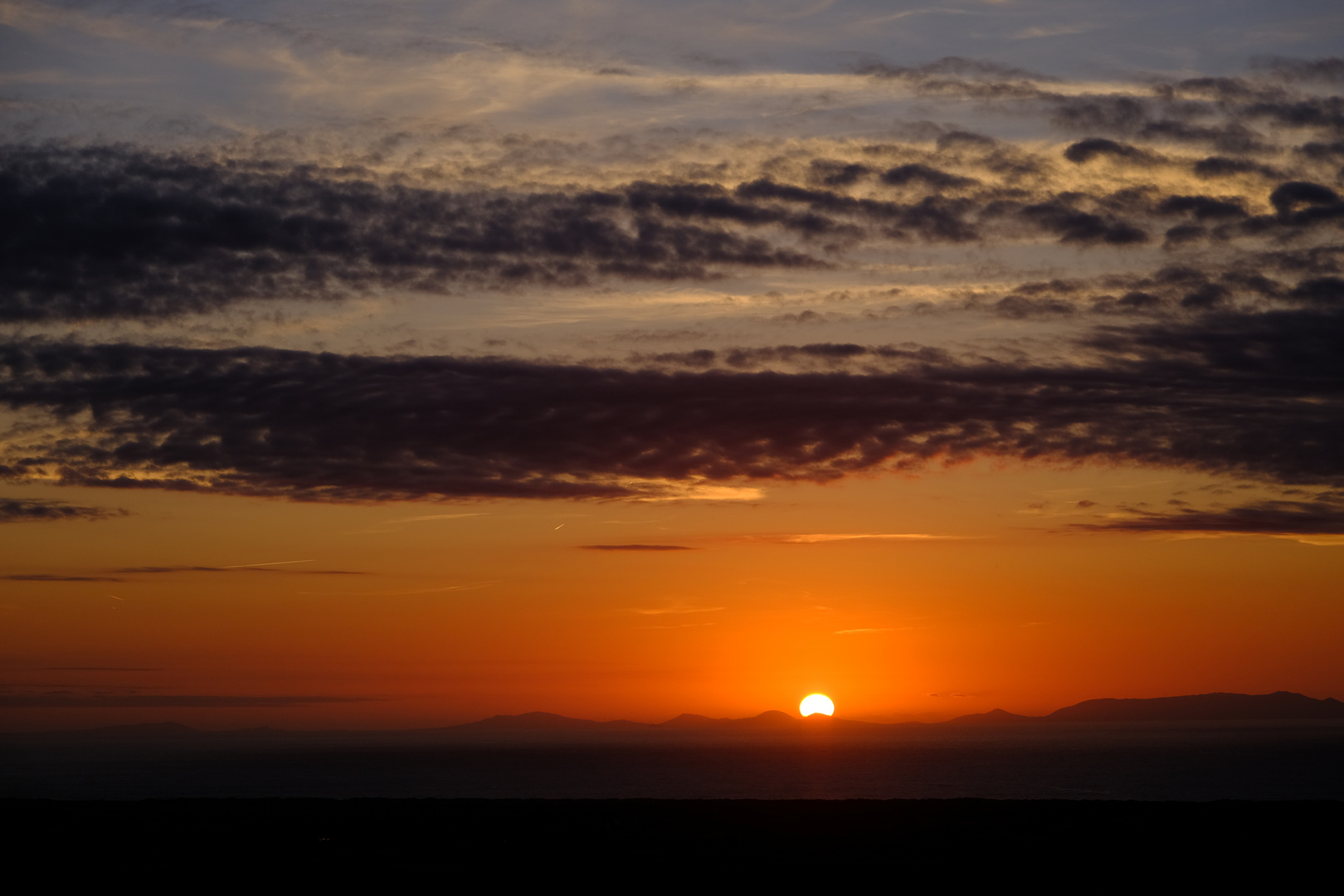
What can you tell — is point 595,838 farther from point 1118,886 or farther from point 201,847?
point 1118,886

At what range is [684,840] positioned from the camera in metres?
28.0

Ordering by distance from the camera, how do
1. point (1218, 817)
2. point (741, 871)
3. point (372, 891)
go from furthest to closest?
point (1218, 817)
point (741, 871)
point (372, 891)

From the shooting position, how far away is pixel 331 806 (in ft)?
118

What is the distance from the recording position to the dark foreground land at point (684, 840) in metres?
23.3

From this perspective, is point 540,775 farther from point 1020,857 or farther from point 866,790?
point 1020,857

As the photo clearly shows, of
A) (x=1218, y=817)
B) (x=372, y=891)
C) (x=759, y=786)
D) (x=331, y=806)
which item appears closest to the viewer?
(x=372, y=891)

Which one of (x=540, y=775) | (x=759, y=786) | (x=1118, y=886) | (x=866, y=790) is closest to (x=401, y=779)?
(x=540, y=775)

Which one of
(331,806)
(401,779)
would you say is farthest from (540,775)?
(331,806)

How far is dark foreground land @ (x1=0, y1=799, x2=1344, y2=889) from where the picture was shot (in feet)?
76.6

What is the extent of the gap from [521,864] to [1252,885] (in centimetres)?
1549

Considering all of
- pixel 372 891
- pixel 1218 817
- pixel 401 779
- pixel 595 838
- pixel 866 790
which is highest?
pixel 401 779

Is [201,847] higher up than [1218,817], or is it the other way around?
[1218,817]

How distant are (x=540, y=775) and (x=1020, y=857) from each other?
14338 centimetres

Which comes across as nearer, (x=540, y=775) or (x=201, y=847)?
(x=201, y=847)
